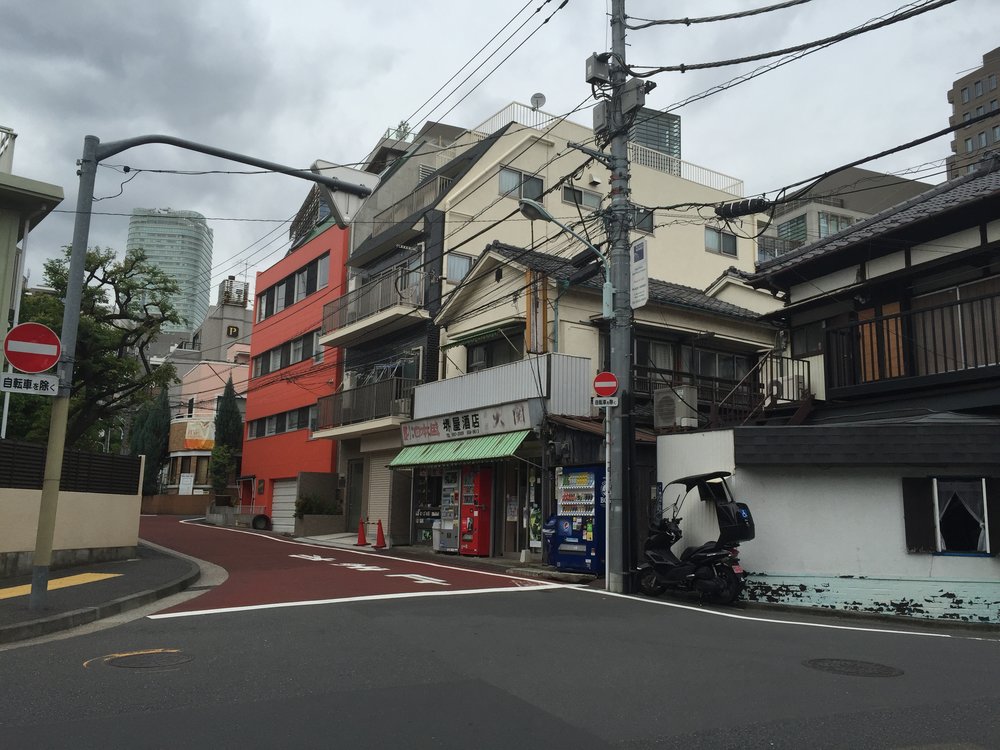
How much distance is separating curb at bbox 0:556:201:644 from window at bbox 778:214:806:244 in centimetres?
4620

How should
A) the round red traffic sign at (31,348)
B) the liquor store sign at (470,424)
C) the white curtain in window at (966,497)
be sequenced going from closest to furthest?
the round red traffic sign at (31,348), the white curtain in window at (966,497), the liquor store sign at (470,424)

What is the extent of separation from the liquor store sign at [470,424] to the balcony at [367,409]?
0.92m

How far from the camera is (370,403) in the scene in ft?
89.9

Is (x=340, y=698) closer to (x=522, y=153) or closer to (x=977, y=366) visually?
(x=977, y=366)

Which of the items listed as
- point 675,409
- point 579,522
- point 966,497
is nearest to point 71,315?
point 579,522

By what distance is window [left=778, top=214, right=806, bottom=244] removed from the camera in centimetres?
5078

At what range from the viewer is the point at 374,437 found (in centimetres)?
2897

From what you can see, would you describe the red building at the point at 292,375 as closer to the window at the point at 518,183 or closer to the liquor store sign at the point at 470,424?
the liquor store sign at the point at 470,424

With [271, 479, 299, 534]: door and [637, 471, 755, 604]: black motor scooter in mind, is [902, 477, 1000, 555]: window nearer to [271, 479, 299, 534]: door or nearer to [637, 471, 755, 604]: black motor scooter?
[637, 471, 755, 604]: black motor scooter

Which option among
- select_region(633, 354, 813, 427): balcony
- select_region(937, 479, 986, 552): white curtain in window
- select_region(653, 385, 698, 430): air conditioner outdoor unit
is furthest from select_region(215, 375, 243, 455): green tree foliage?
select_region(937, 479, 986, 552): white curtain in window

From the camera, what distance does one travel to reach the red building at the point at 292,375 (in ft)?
110

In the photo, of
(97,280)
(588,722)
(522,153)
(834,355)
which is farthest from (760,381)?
(97,280)

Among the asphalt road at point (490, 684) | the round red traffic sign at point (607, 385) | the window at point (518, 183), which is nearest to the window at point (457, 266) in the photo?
the window at point (518, 183)

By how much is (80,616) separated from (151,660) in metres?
2.85
